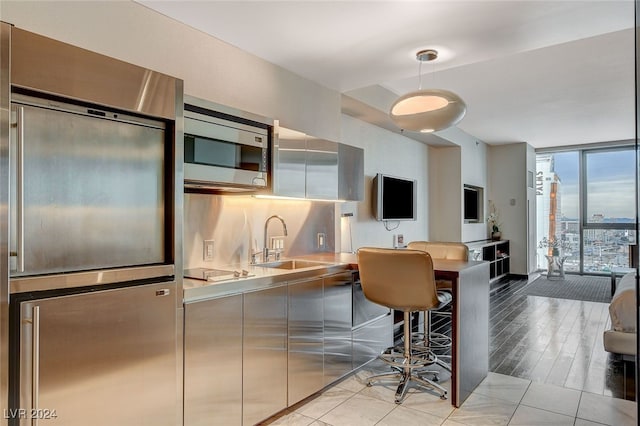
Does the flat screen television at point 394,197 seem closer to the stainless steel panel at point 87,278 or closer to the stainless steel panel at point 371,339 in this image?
the stainless steel panel at point 371,339

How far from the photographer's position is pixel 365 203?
4.87 meters

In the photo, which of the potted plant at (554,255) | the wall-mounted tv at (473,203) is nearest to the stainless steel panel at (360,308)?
the wall-mounted tv at (473,203)

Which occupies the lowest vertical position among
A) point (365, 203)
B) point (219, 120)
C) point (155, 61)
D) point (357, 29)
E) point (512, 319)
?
point (512, 319)

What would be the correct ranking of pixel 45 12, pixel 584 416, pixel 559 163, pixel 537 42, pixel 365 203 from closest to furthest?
1. pixel 45 12
2. pixel 584 416
3. pixel 537 42
4. pixel 365 203
5. pixel 559 163

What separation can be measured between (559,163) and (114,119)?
31.4 feet

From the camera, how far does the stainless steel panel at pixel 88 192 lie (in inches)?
55.6

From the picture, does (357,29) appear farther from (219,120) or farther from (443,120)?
(219,120)

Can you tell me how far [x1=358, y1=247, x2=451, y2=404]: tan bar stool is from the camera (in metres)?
2.53

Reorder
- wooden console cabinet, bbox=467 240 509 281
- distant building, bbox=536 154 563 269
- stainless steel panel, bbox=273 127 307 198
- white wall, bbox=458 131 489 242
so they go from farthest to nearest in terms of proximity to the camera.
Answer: distant building, bbox=536 154 563 269 → white wall, bbox=458 131 489 242 → wooden console cabinet, bbox=467 240 509 281 → stainless steel panel, bbox=273 127 307 198

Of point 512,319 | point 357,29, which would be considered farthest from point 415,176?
point 357,29

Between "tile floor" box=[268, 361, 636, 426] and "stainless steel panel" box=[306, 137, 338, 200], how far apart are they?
147cm

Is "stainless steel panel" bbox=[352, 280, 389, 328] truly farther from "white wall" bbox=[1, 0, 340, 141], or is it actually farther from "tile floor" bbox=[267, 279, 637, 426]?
"white wall" bbox=[1, 0, 340, 141]

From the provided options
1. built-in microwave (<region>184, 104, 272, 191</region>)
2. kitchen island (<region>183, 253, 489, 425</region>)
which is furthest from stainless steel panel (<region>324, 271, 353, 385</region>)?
built-in microwave (<region>184, 104, 272, 191</region>)

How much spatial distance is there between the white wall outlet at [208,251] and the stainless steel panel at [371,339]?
128 centimetres
